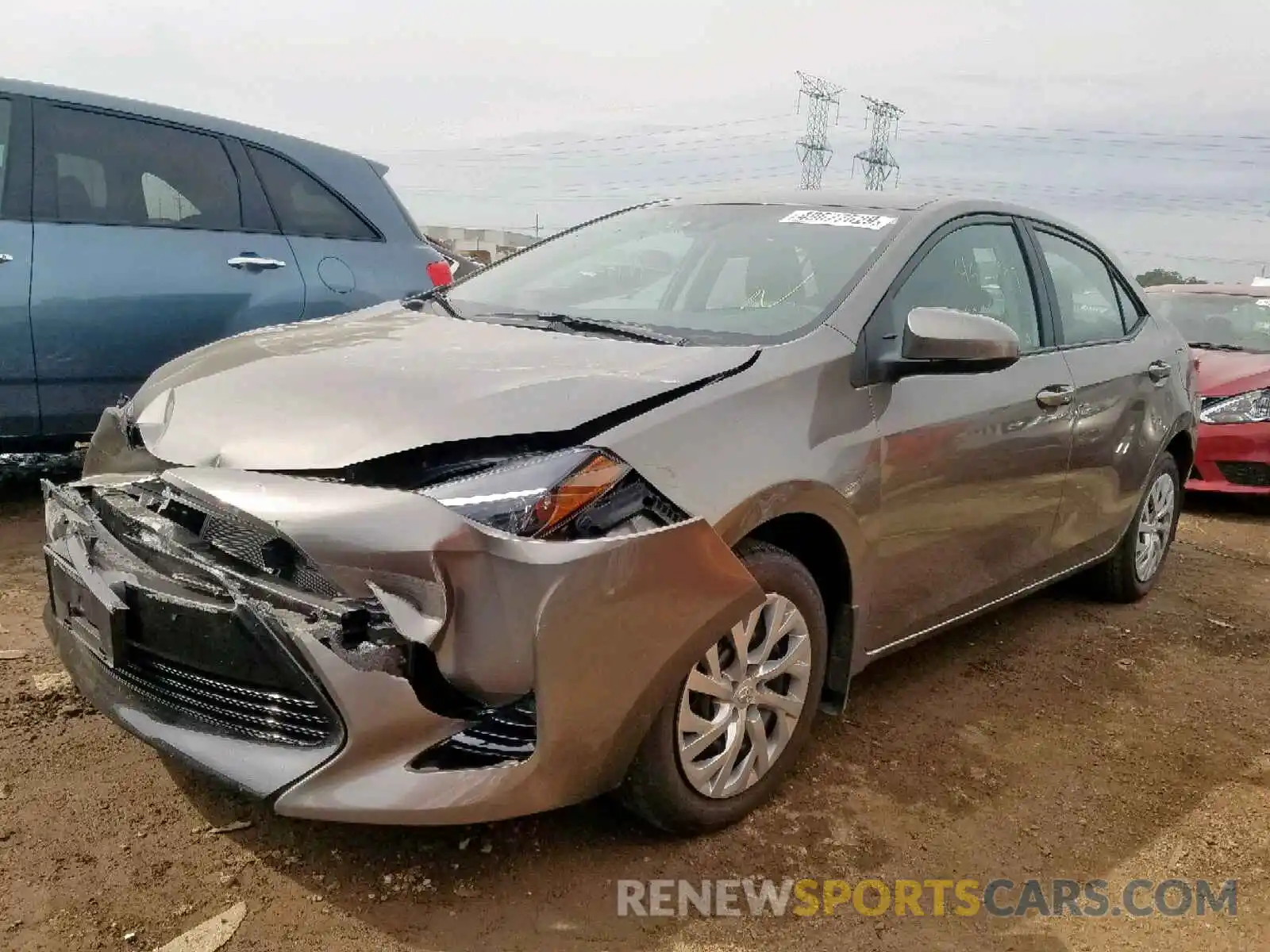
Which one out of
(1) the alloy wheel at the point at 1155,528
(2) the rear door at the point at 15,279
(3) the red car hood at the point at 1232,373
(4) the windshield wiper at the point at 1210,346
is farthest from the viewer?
A: (4) the windshield wiper at the point at 1210,346

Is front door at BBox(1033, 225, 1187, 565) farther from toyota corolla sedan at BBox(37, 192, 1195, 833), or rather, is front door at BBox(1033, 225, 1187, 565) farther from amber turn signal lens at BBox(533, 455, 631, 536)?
amber turn signal lens at BBox(533, 455, 631, 536)

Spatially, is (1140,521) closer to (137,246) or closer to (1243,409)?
(1243,409)

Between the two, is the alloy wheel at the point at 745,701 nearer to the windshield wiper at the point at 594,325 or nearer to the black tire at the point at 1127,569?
the windshield wiper at the point at 594,325

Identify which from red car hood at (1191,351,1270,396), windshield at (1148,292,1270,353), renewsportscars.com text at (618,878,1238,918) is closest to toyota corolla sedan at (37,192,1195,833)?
renewsportscars.com text at (618,878,1238,918)

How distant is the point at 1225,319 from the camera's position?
26.0ft

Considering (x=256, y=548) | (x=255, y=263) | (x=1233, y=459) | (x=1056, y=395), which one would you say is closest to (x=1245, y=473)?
(x=1233, y=459)

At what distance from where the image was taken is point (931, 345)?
9.09 ft

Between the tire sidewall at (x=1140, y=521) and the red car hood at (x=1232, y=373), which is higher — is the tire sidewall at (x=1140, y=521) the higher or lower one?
the lower one

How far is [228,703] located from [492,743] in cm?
54

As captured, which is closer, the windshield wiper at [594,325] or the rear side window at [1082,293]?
the windshield wiper at [594,325]

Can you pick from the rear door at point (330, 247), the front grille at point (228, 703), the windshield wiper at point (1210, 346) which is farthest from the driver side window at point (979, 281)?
the windshield wiper at point (1210, 346)

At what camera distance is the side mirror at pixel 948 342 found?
9.04ft

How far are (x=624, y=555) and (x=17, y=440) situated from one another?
121 inches

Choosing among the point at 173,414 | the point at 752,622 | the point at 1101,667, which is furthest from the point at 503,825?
the point at 1101,667
